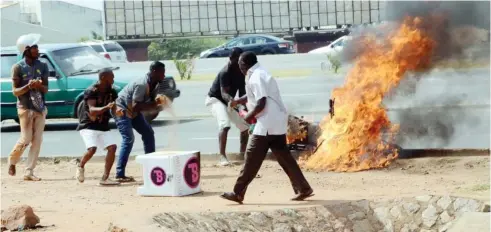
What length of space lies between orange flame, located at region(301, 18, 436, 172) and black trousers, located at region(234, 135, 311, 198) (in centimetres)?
252

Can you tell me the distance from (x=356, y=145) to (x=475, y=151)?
6.04 feet

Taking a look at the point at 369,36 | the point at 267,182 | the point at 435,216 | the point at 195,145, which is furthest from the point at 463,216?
the point at 195,145

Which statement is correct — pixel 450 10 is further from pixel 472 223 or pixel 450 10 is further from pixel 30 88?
pixel 30 88

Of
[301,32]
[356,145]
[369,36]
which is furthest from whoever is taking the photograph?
[301,32]

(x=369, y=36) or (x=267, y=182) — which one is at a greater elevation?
(x=369, y=36)

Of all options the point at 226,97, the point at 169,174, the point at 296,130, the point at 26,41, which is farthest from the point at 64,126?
the point at 169,174

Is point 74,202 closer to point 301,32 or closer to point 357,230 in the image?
point 357,230

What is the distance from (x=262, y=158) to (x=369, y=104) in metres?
3.40

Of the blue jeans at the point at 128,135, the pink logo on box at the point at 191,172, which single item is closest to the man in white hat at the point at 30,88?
the blue jeans at the point at 128,135

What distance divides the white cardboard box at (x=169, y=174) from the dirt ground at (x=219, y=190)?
0.44 feet

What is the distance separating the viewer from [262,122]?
31.8 feet

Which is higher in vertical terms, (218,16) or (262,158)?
(218,16)

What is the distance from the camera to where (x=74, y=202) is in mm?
10469

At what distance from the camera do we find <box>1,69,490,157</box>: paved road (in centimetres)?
1390
